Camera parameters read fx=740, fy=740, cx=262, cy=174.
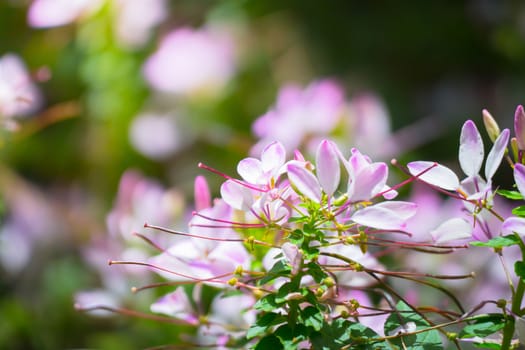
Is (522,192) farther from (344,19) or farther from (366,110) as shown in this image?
(344,19)

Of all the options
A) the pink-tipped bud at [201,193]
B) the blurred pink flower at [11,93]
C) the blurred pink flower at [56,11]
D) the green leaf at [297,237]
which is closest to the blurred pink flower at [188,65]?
the blurred pink flower at [56,11]

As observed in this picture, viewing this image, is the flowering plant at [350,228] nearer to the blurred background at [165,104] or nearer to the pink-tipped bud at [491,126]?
the pink-tipped bud at [491,126]

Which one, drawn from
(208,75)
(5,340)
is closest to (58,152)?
(208,75)

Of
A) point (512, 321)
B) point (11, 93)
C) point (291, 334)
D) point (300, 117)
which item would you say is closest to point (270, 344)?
point (291, 334)

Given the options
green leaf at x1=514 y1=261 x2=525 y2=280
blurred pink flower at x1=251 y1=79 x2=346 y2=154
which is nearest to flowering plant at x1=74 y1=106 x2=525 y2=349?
green leaf at x1=514 y1=261 x2=525 y2=280

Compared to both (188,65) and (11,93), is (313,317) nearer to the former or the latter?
(11,93)
